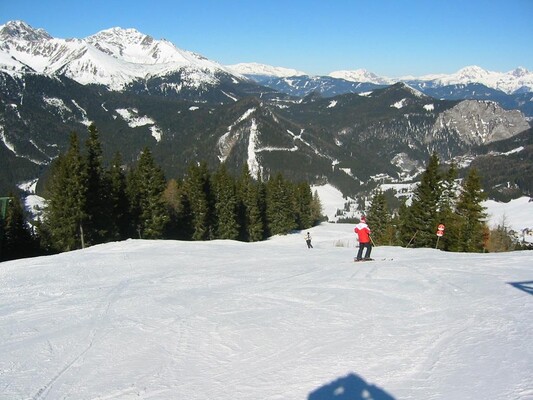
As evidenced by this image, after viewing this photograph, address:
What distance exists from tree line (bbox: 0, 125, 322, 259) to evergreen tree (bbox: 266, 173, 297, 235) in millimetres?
2564

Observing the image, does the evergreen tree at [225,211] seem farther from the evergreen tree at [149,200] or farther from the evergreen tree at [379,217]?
the evergreen tree at [379,217]

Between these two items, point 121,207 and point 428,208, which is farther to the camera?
point 121,207

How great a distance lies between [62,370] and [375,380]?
5714 mm

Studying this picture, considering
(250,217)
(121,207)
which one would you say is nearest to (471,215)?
(250,217)

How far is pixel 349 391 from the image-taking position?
7551 mm

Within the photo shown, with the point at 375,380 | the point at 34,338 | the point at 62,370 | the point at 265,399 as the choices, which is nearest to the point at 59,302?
the point at 34,338

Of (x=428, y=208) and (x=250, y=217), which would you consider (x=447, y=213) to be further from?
(x=250, y=217)

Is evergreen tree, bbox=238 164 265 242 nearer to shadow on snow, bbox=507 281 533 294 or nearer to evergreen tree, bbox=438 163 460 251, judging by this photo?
evergreen tree, bbox=438 163 460 251

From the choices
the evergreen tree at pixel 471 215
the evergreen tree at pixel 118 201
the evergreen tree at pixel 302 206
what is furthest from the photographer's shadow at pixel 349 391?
the evergreen tree at pixel 302 206

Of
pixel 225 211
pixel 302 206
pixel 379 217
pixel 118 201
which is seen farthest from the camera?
pixel 302 206

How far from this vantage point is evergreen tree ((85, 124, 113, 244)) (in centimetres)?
4003

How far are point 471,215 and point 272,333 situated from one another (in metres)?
35.6

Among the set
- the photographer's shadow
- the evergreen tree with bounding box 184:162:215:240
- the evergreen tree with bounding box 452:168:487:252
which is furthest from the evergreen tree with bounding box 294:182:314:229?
the photographer's shadow

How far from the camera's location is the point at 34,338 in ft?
33.9
